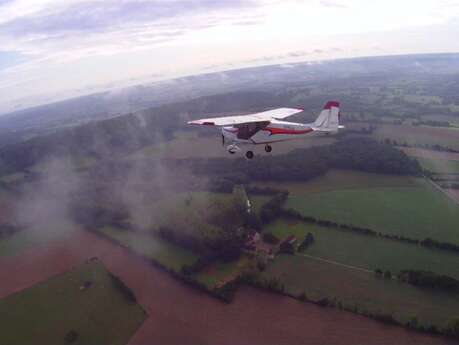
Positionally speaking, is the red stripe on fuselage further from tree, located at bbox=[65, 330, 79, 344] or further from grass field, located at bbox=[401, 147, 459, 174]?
grass field, located at bbox=[401, 147, 459, 174]

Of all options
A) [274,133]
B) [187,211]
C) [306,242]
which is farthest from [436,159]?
[274,133]

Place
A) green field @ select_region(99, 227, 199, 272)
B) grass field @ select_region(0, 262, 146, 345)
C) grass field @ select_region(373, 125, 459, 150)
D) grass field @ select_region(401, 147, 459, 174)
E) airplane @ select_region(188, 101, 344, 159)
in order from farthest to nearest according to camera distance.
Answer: grass field @ select_region(373, 125, 459, 150) < grass field @ select_region(401, 147, 459, 174) < green field @ select_region(99, 227, 199, 272) < grass field @ select_region(0, 262, 146, 345) < airplane @ select_region(188, 101, 344, 159)

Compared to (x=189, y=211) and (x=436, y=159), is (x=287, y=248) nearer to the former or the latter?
(x=189, y=211)

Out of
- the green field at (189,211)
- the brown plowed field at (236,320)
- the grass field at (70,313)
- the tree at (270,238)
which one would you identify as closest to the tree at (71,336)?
the grass field at (70,313)

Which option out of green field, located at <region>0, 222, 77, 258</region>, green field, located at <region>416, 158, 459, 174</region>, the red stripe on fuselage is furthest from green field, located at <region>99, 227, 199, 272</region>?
green field, located at <region>416, 158, 459, 174</region>

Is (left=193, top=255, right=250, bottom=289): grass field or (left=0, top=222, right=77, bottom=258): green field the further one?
(left=0, top=222, right=77, bottom=258): green field

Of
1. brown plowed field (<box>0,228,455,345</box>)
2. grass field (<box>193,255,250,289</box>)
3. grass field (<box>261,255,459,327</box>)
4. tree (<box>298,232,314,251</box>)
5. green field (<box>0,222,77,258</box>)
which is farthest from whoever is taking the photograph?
green field (<box>0,222,77,258</box>)

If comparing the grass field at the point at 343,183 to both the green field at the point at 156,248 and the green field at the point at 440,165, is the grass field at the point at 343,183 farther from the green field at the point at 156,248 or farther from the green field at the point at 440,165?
the green field at the point at 156,248

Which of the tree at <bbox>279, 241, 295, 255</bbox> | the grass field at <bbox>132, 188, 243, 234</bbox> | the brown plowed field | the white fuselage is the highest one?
the white fuselage

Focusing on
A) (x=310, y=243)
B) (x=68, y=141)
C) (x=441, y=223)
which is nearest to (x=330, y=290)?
(x=310, y=243)
